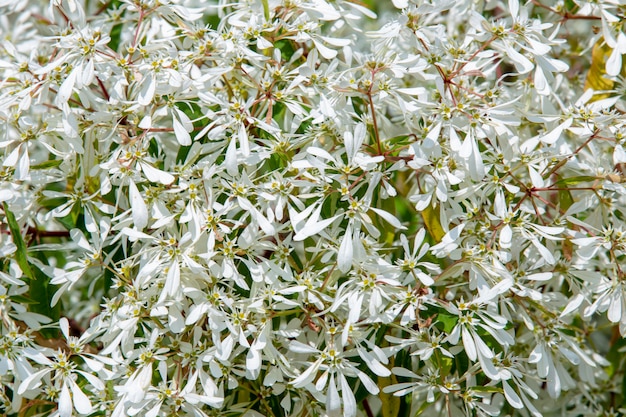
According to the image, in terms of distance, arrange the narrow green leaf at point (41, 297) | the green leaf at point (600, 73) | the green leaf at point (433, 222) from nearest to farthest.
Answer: the green leaf at point (433, 222)
the narrow green leaf at point (41, 297)
the green leaf at point (600, 73)

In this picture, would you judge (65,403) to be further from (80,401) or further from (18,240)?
(18,240)

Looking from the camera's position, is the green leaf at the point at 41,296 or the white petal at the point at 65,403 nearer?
the white petal at the point at 65,403

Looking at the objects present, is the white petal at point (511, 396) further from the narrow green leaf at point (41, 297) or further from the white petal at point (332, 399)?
the narrow green leaf at point (41, 297)

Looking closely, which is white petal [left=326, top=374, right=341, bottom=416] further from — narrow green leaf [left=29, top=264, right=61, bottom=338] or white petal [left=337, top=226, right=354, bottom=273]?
narrow green leaf [left=29, top=264, right=61, bottom=338]

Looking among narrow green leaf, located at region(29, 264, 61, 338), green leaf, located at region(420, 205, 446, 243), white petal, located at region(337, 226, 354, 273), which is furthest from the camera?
narrow green leaf, located at region(29, 264, 61, 338)

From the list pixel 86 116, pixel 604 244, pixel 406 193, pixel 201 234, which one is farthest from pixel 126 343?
pixel 604 244

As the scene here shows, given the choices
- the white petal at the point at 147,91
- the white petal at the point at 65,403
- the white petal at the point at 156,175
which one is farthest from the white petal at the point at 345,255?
the white petal at the point at 65,403

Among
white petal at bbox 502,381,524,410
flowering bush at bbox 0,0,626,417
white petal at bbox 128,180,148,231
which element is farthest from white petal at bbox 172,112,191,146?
white petal at bbox 502,381,524,410

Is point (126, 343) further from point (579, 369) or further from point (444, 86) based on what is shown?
point (579, 369)
